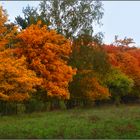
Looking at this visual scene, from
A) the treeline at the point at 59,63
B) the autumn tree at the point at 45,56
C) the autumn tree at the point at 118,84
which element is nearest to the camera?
the treeline at the point at 59,63

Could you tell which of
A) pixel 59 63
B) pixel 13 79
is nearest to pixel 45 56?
pixel 59 63

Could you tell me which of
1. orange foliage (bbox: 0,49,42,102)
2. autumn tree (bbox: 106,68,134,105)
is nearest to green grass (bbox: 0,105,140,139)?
orange foliage (bbox: 0,49,42,102)

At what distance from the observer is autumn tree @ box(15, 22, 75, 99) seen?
157 ft

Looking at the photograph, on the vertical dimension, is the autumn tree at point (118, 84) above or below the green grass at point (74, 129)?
above

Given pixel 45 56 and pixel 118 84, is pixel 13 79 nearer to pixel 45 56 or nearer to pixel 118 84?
pixel 45 56

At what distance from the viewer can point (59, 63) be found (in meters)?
49.2

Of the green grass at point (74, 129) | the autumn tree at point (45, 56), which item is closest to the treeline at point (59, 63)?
the autumn tree at point (45, 56)

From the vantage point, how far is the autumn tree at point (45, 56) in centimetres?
4794

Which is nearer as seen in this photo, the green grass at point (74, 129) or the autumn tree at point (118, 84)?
the green grass at point (74, 129)

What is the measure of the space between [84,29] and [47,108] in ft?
38.2

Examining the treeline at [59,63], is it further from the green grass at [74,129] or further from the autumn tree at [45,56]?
the green grass at [74,129]

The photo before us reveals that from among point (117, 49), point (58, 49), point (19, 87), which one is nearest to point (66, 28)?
point (58, 49)

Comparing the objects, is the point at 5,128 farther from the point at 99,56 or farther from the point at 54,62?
the point at 99,56

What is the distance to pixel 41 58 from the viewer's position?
48.3 metres
